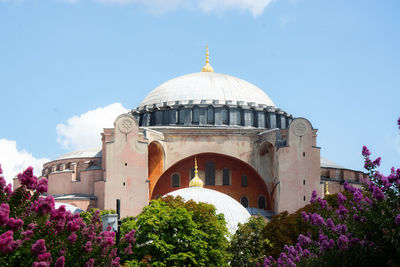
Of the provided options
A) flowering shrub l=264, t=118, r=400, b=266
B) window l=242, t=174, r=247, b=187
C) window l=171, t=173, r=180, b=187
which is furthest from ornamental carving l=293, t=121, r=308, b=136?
flowering shrub l=264, t=118, r=400, b=266

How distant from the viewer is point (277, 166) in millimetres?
38812

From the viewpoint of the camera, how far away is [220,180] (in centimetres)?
4209

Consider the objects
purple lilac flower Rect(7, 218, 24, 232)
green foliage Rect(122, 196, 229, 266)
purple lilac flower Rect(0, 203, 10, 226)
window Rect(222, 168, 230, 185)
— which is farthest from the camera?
window Rect(222, 168, 230, 185)

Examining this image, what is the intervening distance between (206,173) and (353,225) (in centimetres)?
2964

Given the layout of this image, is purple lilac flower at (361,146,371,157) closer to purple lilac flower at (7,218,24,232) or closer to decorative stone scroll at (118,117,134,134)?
purple lilac flower at (7,218,24,232)

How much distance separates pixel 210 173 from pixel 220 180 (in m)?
0.75

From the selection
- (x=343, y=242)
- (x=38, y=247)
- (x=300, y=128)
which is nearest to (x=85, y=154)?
(x=300, y=128)

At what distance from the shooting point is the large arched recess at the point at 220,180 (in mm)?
41688

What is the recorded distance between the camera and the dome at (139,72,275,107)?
150ft

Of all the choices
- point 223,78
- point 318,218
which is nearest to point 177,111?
point 223,78

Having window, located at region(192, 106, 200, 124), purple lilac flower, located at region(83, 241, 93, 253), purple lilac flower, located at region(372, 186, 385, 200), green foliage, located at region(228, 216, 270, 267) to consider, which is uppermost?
window, located at region(192, 106, 200, 124)

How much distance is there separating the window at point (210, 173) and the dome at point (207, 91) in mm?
4558

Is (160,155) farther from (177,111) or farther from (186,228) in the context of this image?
(186,228)

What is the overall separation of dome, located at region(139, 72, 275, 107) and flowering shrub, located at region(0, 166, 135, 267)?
3324 centimetres
